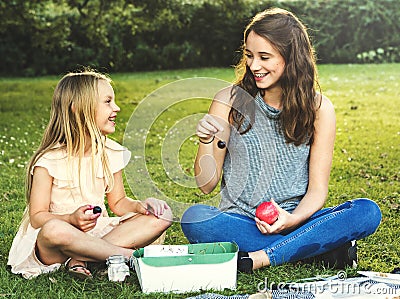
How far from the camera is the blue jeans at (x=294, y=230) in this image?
Result: 363 centimetres

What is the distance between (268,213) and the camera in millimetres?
3574

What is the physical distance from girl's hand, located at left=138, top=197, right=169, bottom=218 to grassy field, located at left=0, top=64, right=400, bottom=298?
35 cm

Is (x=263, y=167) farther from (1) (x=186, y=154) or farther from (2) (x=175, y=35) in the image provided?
(2) (x=175, y=35)

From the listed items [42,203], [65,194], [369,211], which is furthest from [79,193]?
[369,211]

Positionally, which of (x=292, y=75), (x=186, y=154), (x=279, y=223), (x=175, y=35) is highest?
(x=292, y=75)

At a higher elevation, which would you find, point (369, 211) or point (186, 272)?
point (369, 211)

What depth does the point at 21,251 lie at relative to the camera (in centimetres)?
362

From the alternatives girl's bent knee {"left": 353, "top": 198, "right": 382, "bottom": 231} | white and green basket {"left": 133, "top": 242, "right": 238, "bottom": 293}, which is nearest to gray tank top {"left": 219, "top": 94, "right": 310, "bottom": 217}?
girl's bent knee {"left": 353, "top": 198, "right": 382, "bottom": 231}

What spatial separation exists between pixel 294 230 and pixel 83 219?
1.05m

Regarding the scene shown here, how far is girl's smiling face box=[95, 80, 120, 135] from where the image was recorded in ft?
12.4

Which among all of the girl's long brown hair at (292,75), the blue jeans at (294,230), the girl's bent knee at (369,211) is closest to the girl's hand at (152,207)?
the blue jeans at (294,230)


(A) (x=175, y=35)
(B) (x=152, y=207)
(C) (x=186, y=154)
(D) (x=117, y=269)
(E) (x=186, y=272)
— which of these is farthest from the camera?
(A) (x=175, y=35)

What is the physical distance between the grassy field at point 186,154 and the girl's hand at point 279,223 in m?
0.19

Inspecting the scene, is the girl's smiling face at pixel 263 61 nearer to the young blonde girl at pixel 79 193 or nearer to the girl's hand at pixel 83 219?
the young blonde girl at pixel 79 193
